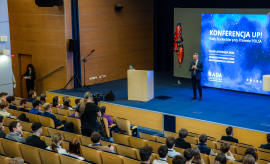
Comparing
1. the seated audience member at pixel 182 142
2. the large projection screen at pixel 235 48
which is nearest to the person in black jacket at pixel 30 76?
the large projection screen at pixel 235 48

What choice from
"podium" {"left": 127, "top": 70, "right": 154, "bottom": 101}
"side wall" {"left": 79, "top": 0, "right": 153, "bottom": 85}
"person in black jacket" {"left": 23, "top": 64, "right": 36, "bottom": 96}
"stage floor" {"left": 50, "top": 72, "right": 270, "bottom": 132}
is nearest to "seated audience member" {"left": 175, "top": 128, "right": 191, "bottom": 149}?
"stage floor" {"left": 50, "top": 72, "right": 270, "bottom": 132}

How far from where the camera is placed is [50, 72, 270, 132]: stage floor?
27.0 feet

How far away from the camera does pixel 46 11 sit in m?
11.8

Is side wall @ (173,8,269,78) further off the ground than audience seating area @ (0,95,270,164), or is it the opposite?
side wall @ (173,8,269,78)

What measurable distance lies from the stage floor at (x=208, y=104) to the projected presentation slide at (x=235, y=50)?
0.41 metres

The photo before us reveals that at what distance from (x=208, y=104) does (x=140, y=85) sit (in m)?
2.06

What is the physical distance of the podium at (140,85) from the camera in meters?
9.81

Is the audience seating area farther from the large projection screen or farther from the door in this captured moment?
the door

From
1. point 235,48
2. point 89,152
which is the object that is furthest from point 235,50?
point 89,152

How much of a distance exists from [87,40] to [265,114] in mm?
6665

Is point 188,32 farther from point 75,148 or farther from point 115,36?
point 75,148

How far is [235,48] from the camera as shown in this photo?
11.1 meters

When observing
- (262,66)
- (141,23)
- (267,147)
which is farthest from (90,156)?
(141,23)

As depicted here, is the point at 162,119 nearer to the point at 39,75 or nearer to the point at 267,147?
the point at 267,147
